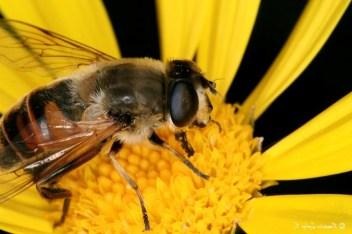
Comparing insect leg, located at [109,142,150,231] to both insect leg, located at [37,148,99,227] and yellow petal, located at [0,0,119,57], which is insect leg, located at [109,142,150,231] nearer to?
insect leg, located at [37,148,99,227]

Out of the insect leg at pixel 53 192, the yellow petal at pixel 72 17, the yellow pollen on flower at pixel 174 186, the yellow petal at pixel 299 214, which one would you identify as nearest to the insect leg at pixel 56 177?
the insect leg at pixel 53 192

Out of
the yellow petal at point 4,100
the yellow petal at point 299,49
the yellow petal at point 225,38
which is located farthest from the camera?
the yellow petal at point 4,100

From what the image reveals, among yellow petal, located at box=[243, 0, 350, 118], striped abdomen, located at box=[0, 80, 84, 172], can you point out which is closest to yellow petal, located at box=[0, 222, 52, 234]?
striped abdomen, located at box=[0, 80, 84, 172]

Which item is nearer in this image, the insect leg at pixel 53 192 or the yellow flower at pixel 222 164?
the yellow flower at pixel 222 164

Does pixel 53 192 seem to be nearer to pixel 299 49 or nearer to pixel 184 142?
pixel 184 142

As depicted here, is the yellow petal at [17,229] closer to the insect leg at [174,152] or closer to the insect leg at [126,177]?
the insect leg at [126,177]
